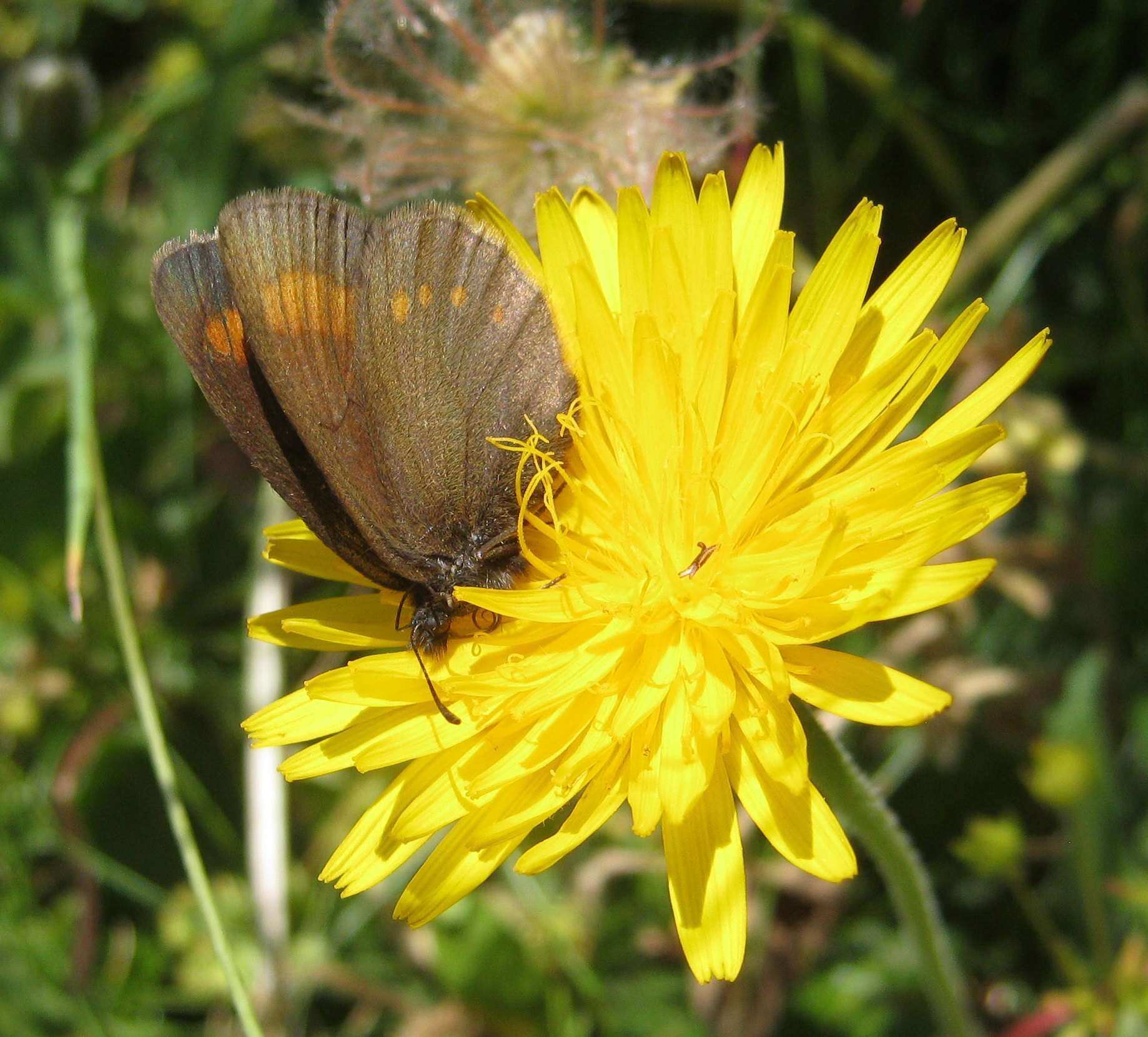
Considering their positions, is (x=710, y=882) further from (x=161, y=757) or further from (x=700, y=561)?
(x=161, y=757)

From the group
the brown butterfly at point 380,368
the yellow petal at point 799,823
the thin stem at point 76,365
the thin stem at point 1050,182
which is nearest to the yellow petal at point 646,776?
the yellow petal at point 799,823

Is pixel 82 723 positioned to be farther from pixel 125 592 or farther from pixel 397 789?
pixel 397 789

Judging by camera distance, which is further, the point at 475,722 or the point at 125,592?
the point at 125,592

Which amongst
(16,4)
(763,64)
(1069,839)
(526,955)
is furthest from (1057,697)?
(16,4)

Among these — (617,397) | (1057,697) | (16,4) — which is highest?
(16,4)

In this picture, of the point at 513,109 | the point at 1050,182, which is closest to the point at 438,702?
the point at 513,109
